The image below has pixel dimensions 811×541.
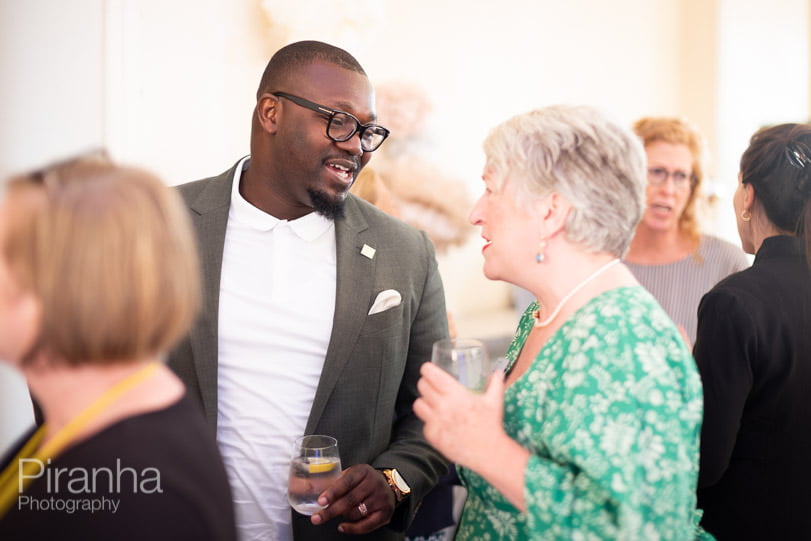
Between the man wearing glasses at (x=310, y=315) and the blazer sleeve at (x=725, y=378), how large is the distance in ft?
2.24

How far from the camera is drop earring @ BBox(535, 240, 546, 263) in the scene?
1.31 meters

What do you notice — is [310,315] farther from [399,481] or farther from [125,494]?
[125,494]

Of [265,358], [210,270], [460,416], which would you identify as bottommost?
[265,358]

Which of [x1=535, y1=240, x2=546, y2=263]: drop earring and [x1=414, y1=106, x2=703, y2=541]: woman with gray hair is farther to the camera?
[x1=535, y1=240, x2=546, y2=263]: drop earring

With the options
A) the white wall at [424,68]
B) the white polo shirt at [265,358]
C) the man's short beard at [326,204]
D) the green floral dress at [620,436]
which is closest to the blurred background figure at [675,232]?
the white wall at [424,68]

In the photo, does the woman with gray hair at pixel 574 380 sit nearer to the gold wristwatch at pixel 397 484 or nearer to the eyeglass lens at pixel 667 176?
the gold wristwatch at pixel 397 484

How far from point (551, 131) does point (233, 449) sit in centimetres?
105

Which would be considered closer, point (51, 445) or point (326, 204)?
point (51, 445)

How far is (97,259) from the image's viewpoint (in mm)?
813

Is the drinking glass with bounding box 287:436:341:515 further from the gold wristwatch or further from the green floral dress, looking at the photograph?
the green floral dress

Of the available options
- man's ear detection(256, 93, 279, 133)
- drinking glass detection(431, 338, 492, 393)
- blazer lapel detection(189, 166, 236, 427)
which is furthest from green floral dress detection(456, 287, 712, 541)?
man's ear detection(256, 93, 279, 133)

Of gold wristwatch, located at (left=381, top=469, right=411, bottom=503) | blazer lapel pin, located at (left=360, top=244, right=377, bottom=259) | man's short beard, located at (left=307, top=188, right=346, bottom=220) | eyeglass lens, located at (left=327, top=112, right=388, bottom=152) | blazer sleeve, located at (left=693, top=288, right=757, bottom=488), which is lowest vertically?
gold wristwatch, located at (left=381, top=469, right=411, bottom=503)

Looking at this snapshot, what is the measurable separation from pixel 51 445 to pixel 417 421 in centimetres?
113

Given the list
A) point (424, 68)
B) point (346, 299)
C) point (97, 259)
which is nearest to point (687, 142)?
point (424, 68)
